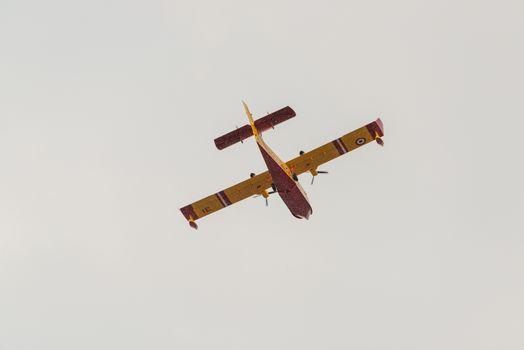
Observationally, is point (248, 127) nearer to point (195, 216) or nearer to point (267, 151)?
point (267, 151)

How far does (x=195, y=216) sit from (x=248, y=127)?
7267 mm

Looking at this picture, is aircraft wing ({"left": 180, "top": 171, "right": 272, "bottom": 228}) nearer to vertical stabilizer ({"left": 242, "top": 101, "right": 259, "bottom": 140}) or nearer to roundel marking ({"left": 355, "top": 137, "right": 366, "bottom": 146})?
vertical stabilizer ({"left": 242, "top": 101, "right": 259, "bottom": 140})

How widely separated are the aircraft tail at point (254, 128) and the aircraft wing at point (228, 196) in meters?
3.15

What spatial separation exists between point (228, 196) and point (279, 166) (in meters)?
5.17

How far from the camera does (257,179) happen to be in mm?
45125

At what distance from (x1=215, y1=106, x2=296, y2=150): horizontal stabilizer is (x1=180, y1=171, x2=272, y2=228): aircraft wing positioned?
3149 millimetres

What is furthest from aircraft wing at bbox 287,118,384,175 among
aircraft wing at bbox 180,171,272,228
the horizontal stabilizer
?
the horizontal stabilizer

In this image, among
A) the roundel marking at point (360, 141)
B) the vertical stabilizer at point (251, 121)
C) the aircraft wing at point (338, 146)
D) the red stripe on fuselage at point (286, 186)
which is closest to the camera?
the red stripe on fuselage at point (286, 186)

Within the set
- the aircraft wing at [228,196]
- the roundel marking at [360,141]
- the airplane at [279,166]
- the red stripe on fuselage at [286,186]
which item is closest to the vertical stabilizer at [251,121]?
the airplane at [279,166]

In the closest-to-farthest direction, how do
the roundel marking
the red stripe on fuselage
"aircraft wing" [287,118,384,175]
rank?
the red stripe on fuselage < "aircraft wing" [287,118,384,175] < the roundel marking

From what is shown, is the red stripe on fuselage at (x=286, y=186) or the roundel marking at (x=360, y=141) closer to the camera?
the red stripe on fuselage at (x=286, y=186)

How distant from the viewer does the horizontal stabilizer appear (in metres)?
→ 42.3

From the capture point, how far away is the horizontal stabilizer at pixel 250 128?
4228cm

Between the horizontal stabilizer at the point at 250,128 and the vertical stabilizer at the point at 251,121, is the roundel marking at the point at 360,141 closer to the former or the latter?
the horizontal stabilizer at the point at 250,128
